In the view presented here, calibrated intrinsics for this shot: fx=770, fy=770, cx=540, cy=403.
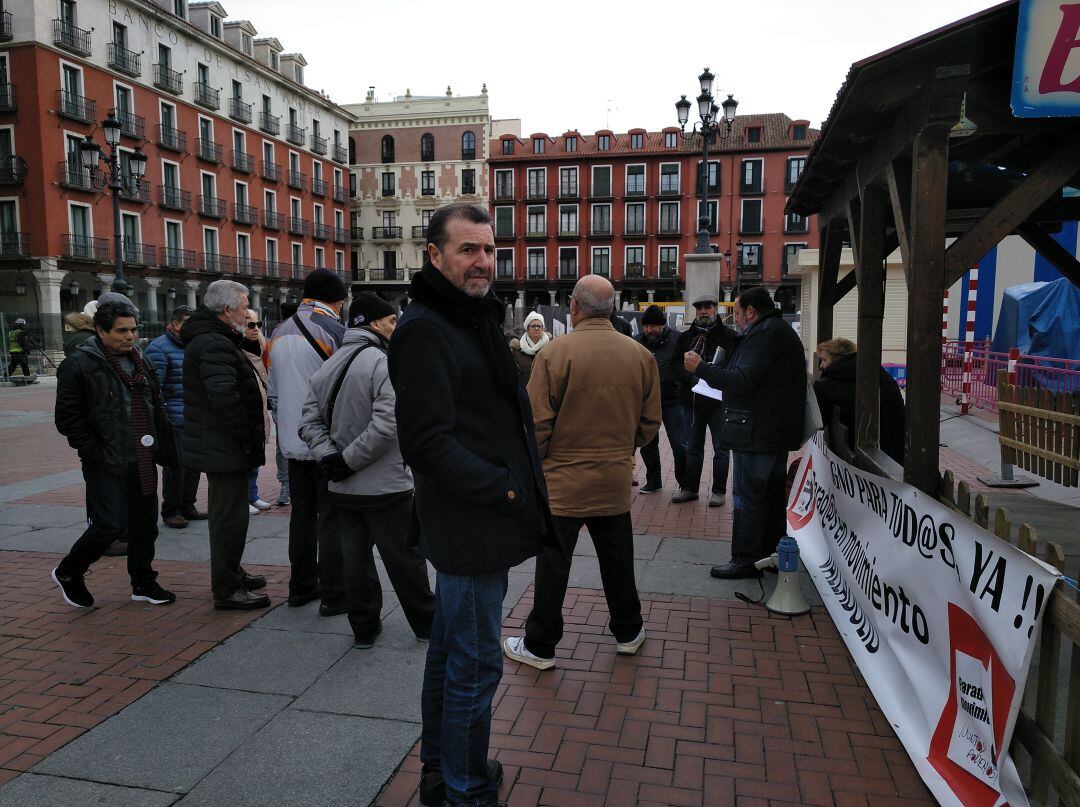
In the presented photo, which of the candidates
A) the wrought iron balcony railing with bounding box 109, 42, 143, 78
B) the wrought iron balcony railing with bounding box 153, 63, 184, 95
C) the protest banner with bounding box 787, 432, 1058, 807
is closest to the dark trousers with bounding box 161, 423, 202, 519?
the protest banner with bounding box 787, 432, 1058, 807

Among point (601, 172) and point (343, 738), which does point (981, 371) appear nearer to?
point (343, 738)

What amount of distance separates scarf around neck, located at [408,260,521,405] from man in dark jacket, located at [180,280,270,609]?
2.20 m

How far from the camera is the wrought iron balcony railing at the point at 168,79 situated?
119 ft

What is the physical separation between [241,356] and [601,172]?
172ft

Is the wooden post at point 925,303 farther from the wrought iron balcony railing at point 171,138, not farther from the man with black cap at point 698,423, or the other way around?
the wrought iron balcony railing at point 171,138

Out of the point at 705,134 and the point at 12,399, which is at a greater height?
the point at 705,134

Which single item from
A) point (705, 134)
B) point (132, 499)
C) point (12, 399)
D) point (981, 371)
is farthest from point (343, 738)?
point (12, 399)

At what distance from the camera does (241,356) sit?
14.2ft

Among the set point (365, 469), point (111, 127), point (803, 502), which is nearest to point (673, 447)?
point (803, 502)

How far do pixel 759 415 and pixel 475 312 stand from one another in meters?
2.89

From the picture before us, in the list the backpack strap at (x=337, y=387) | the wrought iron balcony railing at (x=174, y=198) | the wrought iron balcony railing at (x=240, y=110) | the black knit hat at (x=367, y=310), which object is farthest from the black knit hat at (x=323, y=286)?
the wrought iron balcony railing at (x=240, y=110)

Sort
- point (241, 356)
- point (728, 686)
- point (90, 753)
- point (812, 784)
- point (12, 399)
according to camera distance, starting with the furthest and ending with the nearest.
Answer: point (12, 399) < point (241, 356) < point (728, 686) < point (90, 753) < point (812, 784)

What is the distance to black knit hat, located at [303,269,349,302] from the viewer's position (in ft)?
14.9

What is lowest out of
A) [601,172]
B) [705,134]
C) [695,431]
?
[695,431]
